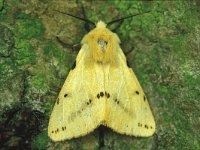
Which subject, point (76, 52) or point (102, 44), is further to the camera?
point (76, 52)

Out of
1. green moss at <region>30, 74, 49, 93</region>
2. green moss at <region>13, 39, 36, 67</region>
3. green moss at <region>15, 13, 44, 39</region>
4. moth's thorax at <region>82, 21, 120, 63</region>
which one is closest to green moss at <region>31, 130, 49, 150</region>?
green moss at <region>30, 74, 49, 93</region>

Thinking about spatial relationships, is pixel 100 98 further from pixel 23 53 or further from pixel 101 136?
pixel 23 53

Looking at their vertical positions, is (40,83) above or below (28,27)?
below

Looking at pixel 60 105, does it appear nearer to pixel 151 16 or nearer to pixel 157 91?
pixel 157 91

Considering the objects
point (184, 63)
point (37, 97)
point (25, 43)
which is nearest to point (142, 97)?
point (184, 63)

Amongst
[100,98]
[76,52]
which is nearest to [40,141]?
[100,98]

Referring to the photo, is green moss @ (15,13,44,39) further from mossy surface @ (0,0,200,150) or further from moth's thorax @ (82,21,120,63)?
moth's thorax @ (82,21,120,63)

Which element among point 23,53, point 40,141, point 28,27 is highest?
point 28,27
